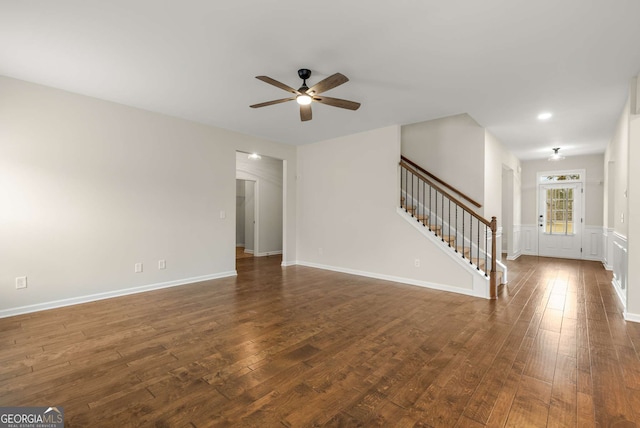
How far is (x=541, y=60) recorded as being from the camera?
114 inches

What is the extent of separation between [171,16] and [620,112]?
5.87 m

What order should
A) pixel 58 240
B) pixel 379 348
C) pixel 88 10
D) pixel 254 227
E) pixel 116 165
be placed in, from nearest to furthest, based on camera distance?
pixel 88 10, pixel 379 348, pixel 58 240, pixel 116 165, pixel 254 227

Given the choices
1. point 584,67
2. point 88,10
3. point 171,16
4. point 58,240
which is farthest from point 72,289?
point 584,67

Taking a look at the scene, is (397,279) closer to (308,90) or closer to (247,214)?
(308,90)

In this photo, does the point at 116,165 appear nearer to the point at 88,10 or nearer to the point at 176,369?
the point at 88,10

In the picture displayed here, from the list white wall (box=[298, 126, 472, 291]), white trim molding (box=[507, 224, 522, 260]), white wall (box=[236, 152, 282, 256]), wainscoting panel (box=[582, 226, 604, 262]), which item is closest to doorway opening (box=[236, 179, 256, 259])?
white wall (box=[236, 152, 282, 256])

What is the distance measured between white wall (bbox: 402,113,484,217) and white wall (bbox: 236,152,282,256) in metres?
3.76

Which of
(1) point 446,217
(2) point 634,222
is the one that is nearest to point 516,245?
(1) point 446,217

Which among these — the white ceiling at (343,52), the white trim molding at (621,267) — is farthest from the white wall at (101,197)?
the white trim molding at (621,267)

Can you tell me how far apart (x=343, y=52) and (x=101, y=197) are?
3610 mm

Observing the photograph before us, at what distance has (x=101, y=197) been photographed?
3.99 m

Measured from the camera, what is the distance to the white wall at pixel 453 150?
16.5 feet

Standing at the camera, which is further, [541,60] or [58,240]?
[58,240]

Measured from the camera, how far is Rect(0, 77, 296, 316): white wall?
340 cm
